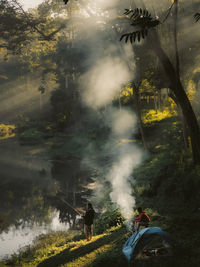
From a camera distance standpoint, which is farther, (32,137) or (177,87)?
(32,137)

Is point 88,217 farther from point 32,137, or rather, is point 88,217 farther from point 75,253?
point 32,137

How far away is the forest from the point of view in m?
9.23

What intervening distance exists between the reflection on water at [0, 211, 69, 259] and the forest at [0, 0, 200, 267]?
0.45 ft

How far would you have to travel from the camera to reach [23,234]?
12.6 metres

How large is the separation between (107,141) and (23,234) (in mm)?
22402

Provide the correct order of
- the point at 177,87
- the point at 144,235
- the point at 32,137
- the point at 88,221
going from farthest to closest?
the point at 32,137 < the point at 177,87 < the point at 88,221 < the point at 144,235

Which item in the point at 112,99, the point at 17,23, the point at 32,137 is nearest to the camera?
the point at 17,23

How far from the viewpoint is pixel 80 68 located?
42.2 meters

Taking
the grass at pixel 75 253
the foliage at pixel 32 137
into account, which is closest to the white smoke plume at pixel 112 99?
the grass at pixel 75 253

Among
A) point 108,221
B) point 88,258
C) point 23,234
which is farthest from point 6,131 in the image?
point 88,258

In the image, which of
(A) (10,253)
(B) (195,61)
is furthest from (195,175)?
(B) (195,61)

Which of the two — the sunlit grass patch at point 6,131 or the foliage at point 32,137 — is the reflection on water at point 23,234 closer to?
the foliage at point 32,137

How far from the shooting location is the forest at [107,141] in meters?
9.23

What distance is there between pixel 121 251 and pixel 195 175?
568cm
